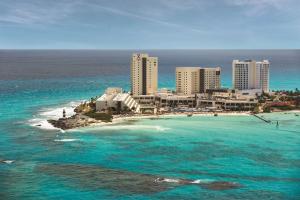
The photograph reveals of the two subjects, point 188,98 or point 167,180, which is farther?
point 188,98

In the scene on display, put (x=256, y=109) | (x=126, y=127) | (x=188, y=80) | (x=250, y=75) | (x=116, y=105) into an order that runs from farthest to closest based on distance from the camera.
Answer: (x=250, y=75)
(x=188, y=80)
(x=256, y=109)
(x=116, y=105)
(x=126, y=127)

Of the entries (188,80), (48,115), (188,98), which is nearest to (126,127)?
(48,115)

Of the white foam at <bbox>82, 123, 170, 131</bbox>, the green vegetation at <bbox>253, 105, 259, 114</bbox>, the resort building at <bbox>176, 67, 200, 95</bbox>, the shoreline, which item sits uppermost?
the resort building at <bbox>176, 67, 200, 95</bbox>

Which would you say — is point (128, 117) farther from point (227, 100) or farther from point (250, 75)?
point (250, 75)

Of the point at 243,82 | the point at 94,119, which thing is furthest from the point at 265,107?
the point at 94,119

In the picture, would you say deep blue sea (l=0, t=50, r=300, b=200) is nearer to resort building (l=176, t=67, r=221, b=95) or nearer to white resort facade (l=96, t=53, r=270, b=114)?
white resort facade (l=96, t=53, r=270, b=114)

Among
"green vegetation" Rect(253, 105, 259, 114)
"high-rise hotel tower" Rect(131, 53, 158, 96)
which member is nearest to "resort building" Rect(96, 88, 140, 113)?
"high-rise hotel tower" Rect(131, 53, 158, 96)

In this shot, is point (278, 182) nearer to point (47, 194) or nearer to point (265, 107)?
point (47, 194)
